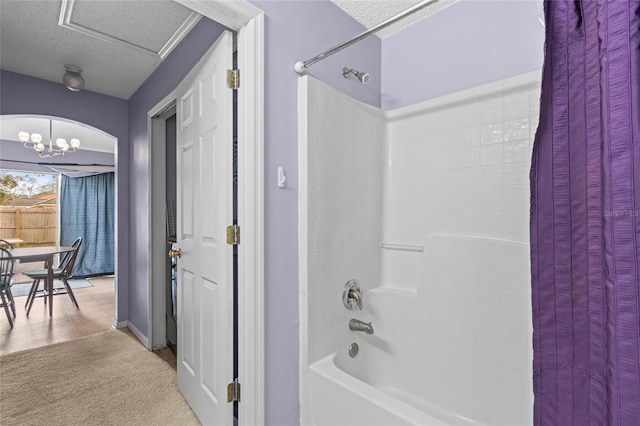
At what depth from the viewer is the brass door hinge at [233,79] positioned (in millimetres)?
1497

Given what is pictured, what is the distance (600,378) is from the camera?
0.60 m

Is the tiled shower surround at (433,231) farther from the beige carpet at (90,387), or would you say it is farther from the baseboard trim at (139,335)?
the baseboard trim at (139,335)

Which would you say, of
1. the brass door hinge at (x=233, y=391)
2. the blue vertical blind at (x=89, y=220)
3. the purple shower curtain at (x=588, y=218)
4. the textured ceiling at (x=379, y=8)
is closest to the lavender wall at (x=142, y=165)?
the textured ceiling at (x=379, y=8)

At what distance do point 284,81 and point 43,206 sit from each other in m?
6.91

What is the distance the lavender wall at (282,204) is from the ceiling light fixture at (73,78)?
2368 mm

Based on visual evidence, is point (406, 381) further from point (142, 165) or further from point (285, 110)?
point (142, 165)

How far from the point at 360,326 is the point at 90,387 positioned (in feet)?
6.52

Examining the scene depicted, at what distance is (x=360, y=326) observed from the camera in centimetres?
177

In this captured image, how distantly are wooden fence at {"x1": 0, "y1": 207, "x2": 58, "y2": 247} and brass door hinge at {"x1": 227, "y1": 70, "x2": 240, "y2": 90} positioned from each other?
21.9 feet

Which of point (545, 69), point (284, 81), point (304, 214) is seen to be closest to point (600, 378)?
point (545, 69)

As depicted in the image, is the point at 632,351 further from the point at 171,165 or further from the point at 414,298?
the point at 171,165

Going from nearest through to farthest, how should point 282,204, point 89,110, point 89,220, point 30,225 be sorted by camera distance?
point 282,204, point 89,110, point 30,225, point 89,220

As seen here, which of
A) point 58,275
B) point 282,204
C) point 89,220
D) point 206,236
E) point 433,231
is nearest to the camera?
point 282,204

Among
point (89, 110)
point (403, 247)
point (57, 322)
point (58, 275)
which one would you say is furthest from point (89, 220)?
point (403, 247)
